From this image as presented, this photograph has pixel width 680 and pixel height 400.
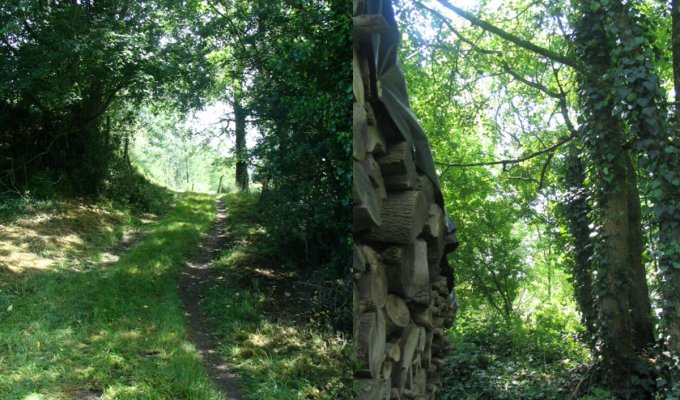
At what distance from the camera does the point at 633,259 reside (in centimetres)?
334

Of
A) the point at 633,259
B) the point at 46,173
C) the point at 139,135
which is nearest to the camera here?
the point at 139,135

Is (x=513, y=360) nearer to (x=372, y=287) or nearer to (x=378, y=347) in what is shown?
(x=378, y=347)

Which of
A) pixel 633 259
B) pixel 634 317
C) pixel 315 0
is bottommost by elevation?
pixel 634 317

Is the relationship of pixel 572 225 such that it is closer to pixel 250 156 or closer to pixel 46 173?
pixel 250 156

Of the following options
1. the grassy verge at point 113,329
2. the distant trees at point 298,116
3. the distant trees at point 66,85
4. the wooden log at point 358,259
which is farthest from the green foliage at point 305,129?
the distant trees at point 66,85

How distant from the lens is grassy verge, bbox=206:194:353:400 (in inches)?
66.4

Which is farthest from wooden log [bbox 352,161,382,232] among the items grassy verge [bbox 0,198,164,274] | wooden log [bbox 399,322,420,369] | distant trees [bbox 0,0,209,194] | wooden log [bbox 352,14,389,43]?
distant trees [bbox 0,0,209,194]

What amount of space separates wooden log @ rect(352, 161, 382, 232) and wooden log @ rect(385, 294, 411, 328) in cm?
31

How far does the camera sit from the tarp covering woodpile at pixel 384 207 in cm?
140

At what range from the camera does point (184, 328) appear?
2018mm

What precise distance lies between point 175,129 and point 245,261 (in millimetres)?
1018

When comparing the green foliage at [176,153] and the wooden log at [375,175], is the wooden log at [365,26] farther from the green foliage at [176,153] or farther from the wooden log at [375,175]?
the green foliage at [176,153]

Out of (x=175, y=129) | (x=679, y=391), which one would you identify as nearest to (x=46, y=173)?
(x=175, y=129)

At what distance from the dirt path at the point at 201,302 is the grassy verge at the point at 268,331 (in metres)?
0.04
